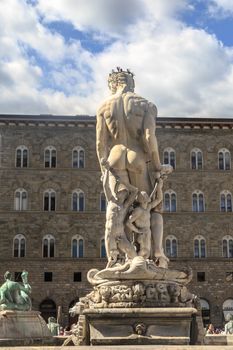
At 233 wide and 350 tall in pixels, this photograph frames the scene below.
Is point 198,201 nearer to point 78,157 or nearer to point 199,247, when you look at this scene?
point 199,247

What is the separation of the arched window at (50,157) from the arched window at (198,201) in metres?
11.4

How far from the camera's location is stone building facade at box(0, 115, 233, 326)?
4681 centimetres

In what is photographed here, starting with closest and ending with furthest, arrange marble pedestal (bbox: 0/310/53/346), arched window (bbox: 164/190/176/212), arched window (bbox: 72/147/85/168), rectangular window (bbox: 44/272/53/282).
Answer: marble pedestal (bbox: 0/310/53/346) < rectangular window (bbox: 44/272/53/282) < arched window (bbox: 164/190/176/212) < arched window (bbox: 72/147/85/168)

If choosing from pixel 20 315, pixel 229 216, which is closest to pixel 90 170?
pixel 229 216

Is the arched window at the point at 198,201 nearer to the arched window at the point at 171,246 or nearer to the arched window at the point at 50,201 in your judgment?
the arched window at the point at 171,246

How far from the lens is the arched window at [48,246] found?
47.2 meters

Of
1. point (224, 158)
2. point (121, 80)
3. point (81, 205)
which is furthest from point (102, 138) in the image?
point (224, 158)

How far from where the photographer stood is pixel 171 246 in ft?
156

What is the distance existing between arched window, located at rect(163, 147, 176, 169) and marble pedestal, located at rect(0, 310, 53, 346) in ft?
120

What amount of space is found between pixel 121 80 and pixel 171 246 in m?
39.8

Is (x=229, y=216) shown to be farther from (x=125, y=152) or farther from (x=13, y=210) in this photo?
(x=125, y=152)

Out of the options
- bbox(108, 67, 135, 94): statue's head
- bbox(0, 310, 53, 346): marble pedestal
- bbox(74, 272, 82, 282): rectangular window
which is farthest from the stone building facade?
bbox(108, 67, 135, 94): statue's head

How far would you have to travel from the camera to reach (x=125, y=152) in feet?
27.0

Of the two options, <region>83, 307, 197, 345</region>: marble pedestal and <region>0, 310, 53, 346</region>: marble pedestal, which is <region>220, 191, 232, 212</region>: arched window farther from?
<region>83, 307, 197, 345</region>: marble pedestal
